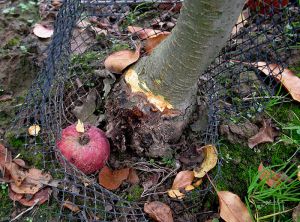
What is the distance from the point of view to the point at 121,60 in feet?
6.23

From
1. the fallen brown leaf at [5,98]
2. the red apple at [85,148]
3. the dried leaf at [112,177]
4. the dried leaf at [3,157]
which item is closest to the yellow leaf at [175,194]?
the dried leaf at [112,177]

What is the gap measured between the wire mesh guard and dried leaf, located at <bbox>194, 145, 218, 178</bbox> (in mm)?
48

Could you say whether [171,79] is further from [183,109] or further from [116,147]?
[116,147]

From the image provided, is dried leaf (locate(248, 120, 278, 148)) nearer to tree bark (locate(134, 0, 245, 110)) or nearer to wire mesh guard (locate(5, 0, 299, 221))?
wire mesh guard (locate(5, 0, 299, 221))

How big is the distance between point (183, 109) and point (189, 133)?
0.15m

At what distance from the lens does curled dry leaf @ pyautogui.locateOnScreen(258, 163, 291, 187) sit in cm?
172

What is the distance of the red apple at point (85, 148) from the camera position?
1698 millimetres

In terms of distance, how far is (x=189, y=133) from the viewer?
1.90m

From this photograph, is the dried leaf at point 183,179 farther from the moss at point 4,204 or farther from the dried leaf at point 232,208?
the moss at point 4,204

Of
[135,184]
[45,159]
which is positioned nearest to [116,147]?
[135,184]

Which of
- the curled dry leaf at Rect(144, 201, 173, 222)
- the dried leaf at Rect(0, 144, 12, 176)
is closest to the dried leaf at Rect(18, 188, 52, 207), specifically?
the dried leaf at Rect(0, 144, 12, 176)

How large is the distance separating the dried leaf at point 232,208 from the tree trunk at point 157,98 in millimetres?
324

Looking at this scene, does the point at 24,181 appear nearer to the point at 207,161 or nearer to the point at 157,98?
the point at 157,98

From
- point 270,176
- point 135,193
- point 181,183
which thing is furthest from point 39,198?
point 270,176
